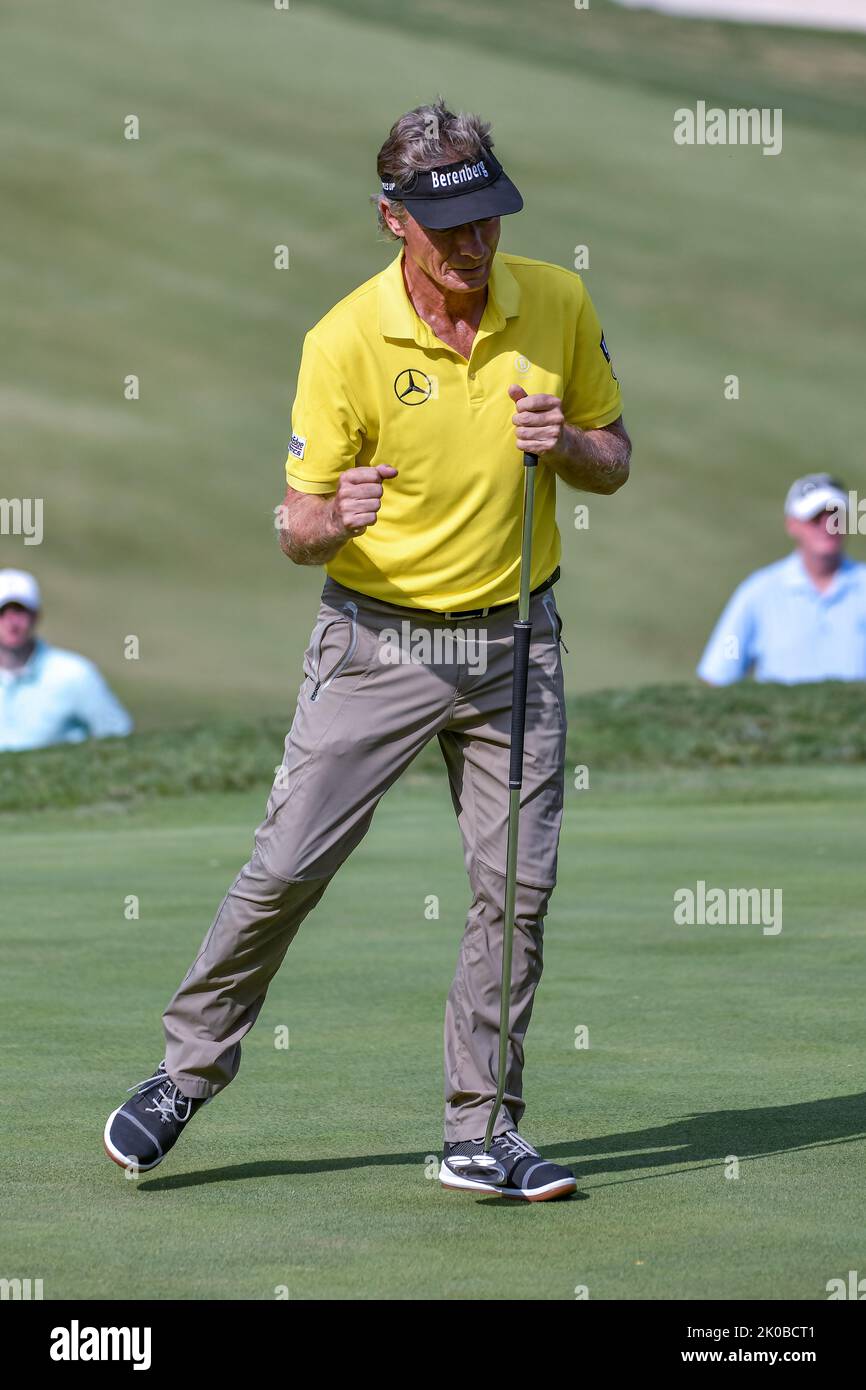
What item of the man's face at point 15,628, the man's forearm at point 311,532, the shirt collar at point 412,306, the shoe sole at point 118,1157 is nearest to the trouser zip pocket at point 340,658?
the man's forearm at point 311,532

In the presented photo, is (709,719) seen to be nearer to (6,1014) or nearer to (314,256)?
(6,1014)

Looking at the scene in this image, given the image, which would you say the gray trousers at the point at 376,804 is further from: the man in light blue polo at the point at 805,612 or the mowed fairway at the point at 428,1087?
the man in light blue polo at the point at 805,612

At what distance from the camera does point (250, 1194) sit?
171 inches

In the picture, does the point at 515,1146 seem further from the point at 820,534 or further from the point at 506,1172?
the point at 820,534

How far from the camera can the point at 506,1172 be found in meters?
4.40

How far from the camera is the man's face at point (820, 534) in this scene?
1299 centimetres

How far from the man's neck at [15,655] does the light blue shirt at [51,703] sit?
0.02 metres

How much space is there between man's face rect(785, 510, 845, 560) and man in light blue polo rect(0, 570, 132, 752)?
3.85m

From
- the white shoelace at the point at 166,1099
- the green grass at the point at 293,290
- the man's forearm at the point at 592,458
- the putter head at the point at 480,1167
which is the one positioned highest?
the green grass at the point at 293,290

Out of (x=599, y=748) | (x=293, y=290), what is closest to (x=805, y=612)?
(x=599, y=748)

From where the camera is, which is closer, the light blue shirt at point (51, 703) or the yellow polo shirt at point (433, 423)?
the yellow polo shirt at point (433, 423)

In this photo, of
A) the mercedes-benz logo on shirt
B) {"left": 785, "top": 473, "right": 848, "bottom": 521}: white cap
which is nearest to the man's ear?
the mercedes-benz logo on shirt

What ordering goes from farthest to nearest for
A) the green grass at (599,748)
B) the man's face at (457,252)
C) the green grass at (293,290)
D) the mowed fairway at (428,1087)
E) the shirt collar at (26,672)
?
the green grass at (293,290) < the shirt collar at (26,672) < the green grass at (599,748) < the man's face at (457,252) < the mowed fairway at (428,1087)

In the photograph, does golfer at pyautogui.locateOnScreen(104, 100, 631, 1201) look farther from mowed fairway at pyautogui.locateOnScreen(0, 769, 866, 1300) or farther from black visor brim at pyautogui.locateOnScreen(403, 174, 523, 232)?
mowed fairway at pyautogui.locateOnScreen(0, 769, 866, 1300)
